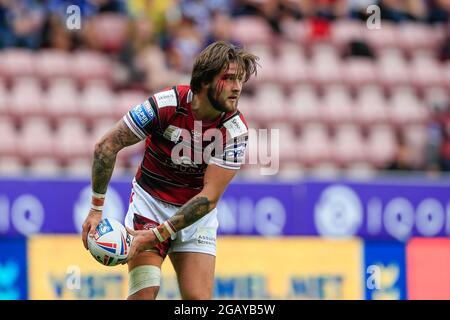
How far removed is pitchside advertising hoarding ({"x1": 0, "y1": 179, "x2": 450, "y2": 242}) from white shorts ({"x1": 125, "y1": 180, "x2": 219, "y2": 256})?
3463 mm

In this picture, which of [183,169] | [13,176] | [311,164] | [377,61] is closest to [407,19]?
A: [377,61]

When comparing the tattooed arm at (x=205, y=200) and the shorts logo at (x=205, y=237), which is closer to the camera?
the tattooed arm at (x=205, y=200)

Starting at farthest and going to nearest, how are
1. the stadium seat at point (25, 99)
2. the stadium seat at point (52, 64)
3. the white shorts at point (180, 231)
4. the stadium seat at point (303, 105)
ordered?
the stadium seat at point (303, 105) → the stadium seat at point (52, 64) → the stadium seat at point (25, 99) → the white shorts at point (180, 231)

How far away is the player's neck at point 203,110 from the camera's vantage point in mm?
6723

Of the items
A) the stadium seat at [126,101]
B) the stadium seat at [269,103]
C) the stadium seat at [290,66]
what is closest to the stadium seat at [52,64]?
the stadium seat at [126,101]

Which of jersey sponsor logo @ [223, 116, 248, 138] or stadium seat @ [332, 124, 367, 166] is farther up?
stadium seat @ [332, 124, 367, 166]

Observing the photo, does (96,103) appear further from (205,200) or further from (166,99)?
(205,200)

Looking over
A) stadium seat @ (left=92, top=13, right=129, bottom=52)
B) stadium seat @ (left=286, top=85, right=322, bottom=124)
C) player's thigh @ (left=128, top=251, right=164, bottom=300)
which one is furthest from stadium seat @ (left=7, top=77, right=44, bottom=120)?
player's thigh @ (left=128, top=251, right=164, bottom=300)

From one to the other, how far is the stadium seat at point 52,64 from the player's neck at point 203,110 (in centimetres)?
697

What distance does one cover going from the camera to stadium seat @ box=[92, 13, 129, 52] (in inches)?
543

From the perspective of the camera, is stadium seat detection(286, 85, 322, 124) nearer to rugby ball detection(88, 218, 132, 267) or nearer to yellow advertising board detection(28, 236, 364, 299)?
yellow advertising board detection(28, 236, 364, 299)

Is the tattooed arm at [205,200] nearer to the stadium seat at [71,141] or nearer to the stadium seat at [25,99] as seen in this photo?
the stadium seat at [71,141]

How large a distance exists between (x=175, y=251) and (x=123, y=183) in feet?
12.3

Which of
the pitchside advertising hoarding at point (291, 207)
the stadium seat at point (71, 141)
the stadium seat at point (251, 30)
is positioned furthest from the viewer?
the stadium seat at point (251, 30)
